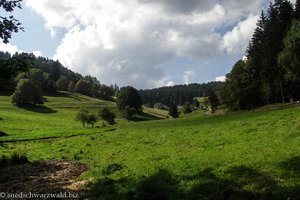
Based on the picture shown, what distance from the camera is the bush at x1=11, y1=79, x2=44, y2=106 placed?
153m

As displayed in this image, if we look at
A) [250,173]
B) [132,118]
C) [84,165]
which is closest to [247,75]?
[132,118]

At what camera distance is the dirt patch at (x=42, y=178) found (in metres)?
19.2

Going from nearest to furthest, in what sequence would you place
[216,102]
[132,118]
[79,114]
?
[79,114]
[216,102]
[132,118]

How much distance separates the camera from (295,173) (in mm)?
15211

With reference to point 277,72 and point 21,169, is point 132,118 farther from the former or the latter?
point 21,169

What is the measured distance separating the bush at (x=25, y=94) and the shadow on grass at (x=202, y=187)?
472ft

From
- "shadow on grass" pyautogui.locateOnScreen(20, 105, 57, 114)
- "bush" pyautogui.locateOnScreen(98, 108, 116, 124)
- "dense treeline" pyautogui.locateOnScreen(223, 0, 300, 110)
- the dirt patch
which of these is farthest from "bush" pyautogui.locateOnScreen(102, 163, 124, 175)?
"shadow on grass" pyautogui.locateOnScreen(20, 105, 57, 114)

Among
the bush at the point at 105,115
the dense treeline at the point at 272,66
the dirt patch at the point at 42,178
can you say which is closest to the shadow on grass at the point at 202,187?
the dirt patch at the point at 42,178

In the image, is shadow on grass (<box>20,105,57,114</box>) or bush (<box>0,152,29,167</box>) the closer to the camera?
bush (<box>0,152,29,167</box>)

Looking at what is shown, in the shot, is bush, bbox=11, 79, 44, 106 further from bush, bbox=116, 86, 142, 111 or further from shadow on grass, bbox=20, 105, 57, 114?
bush, bbox=116, 86, 142, 111

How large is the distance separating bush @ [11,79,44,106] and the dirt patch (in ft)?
435

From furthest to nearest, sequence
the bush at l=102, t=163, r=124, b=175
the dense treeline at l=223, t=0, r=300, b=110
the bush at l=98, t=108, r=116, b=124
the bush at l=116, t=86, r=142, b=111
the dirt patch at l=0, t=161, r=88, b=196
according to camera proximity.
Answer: the bush at l=116, t=86, r=142, b=111 < the bush at l=98, t=108, r=116, b=124 < the dense treeline at l=223, t=0, r=300, b=110 < the bush at l=102, t=163, r=124, b=175 < the dirt patch at l=0, t=161, r=88, b=196

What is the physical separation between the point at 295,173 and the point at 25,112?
5452 inches

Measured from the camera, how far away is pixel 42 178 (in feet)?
73.6
